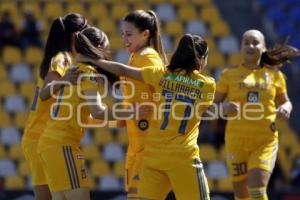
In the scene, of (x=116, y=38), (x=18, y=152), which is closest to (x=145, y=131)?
(x=18, y=152)

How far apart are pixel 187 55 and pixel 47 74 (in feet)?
4.02

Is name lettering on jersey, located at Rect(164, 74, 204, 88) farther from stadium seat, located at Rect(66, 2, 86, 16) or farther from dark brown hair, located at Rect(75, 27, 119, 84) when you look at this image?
stadium seat, located at Rect(66, 2, 86, 16)

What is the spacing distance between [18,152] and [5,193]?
388 centimetres

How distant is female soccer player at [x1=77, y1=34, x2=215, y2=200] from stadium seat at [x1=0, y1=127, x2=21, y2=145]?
806 centimetres

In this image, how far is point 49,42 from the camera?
8031 millimetres

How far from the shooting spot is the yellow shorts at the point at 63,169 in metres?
7.55

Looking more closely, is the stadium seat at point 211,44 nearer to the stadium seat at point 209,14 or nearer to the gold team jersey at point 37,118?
the stadium seat at point 209,14

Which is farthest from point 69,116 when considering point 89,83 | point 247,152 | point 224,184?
point 224,184

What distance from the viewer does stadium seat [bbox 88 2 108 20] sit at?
1720cm

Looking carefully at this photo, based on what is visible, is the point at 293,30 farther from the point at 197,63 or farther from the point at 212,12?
the point at 197,63

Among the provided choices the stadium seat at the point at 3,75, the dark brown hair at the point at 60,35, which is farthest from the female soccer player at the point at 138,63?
the stadium seat at the point at 3,75

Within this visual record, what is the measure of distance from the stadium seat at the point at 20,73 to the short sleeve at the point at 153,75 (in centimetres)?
881

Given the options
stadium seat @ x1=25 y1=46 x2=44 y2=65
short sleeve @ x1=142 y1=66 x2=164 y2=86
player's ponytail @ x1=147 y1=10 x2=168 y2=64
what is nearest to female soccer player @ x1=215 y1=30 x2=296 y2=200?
player's ponytail @ x1=147 y1=10 x2=168 y2=64

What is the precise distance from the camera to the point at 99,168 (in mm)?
14914
